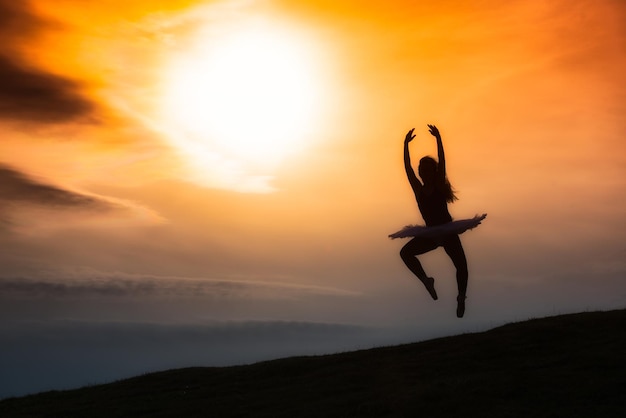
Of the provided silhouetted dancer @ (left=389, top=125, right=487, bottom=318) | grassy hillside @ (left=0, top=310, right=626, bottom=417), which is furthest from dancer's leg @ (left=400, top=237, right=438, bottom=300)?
grassy hillside @ (left=0, top=310, right=626, bottom=417)

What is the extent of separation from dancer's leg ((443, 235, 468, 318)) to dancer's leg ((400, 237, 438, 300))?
0.35 meters

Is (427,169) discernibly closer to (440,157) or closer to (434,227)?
(440,157)

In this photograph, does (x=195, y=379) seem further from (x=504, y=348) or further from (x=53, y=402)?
(x=504, y=348)

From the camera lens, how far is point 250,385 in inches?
1318

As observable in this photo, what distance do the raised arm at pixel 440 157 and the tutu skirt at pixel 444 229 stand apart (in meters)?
1.05

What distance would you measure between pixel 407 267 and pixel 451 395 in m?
8.38

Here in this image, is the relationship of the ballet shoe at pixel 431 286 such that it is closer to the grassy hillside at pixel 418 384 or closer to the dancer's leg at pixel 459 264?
the dancer's leg at pixel 459 264

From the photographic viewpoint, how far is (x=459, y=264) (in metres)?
18.6

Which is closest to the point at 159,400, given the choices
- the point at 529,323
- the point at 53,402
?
the point at 53,402

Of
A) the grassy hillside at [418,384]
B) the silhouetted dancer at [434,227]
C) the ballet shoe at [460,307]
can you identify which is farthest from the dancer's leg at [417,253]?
the grassy hillside at [418,384]

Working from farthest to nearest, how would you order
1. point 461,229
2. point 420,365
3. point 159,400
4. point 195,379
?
point 195,379
point 159,400
point 420,365
point 461,229

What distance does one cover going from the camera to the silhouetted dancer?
18281 millimetres

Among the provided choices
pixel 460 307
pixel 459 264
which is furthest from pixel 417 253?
pixel 460 307

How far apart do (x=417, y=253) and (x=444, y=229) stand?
2.99 feet
